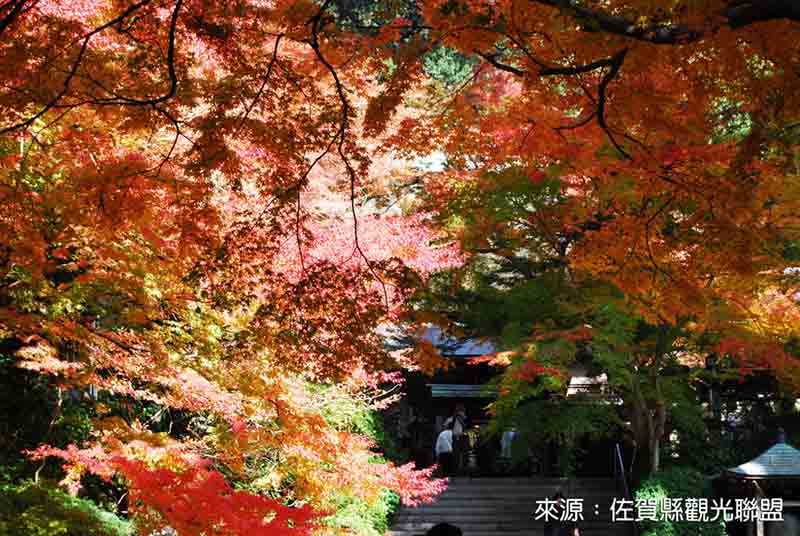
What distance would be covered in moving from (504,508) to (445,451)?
177 centimetres

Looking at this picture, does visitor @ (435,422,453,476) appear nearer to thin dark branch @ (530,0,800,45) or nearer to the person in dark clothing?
the person in dark clothing

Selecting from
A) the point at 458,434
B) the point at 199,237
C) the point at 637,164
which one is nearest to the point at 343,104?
the point at 199,237

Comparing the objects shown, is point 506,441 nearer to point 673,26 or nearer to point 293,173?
point 293,173

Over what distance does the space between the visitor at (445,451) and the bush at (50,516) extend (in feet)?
32.6

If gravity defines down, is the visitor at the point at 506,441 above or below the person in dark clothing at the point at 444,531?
above

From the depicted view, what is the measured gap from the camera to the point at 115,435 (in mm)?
10000

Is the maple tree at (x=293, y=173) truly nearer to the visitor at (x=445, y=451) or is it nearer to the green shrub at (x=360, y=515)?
the green shrub at (x=360, y=515)

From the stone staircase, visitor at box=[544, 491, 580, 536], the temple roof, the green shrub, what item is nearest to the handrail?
the stone staircase

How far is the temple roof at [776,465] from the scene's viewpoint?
42.6 feet

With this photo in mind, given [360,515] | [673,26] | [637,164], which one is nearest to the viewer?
[673,26]

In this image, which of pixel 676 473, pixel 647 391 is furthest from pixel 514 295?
pixel 676 473

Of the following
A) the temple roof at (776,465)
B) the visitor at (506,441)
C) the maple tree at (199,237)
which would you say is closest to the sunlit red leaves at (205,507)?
the maple tree at (199,237)

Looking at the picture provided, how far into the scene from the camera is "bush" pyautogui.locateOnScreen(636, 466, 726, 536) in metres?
15.1

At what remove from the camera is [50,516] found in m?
9.23
